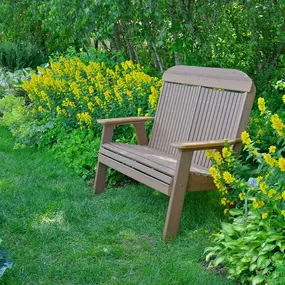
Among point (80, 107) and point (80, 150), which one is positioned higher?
point (80, 107)

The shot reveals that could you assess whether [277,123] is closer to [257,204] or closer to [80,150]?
[257,204]

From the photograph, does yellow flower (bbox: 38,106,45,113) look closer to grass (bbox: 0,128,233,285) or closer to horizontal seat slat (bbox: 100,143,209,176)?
grass (bbox: 0,128,233,285)

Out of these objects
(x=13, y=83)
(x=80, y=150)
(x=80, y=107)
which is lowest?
(x=13, y=83)

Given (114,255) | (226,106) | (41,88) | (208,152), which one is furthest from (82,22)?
(114,255)

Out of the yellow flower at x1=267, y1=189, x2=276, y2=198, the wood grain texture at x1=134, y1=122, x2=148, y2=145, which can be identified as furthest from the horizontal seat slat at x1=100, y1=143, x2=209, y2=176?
the yellow flower at x1=267, y1=189, x2=276, y2=198

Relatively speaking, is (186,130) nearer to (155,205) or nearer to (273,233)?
(155,205)

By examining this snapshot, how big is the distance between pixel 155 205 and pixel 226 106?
98cm

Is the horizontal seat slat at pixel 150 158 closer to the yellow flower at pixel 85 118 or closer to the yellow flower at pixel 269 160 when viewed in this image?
the yellow flower at pixel 269 160

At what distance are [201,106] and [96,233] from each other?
53.9 inches

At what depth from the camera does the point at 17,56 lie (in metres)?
9.36

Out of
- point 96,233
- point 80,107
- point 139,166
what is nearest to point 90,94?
point 80,107

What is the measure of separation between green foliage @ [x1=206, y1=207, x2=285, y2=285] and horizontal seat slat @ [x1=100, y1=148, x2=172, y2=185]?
0.55 meters

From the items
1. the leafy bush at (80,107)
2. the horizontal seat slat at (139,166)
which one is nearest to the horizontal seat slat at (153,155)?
the horizontal seat slat at (139,166)

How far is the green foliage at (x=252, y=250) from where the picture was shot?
2.52 metres
